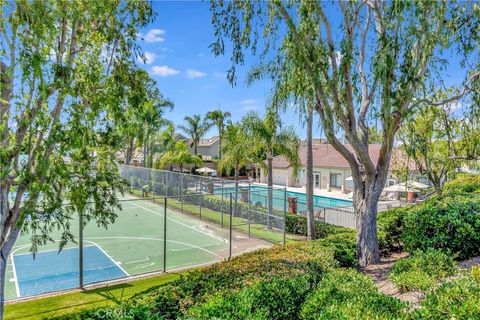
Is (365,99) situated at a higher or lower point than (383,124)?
higher

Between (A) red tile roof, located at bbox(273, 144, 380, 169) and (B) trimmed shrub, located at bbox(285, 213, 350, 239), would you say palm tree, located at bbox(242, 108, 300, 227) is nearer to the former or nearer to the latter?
(B) trimmed shrub, located at bbox(285, 213, 350, 239)

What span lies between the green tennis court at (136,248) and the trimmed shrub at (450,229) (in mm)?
6806

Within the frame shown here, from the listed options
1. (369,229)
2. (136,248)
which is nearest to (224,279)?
(369,229)

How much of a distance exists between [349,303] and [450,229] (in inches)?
187

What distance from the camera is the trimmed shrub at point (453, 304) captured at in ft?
10.9

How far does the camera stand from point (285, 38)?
24.5ft

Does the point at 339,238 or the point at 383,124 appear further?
the point at 339,238

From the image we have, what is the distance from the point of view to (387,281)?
6.60 meters

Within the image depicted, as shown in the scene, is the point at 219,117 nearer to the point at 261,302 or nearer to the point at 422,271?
the point at 422,271

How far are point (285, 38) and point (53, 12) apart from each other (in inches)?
186

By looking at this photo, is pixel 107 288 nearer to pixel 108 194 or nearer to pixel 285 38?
pixel 108 194

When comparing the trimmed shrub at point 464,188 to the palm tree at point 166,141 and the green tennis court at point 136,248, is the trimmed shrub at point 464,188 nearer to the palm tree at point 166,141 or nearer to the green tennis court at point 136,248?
the green tennis court at point 136,248

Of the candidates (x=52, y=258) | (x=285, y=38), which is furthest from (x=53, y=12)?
(x=52, y=258)

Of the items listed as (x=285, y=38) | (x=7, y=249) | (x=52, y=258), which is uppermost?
(x=285, y=38)
